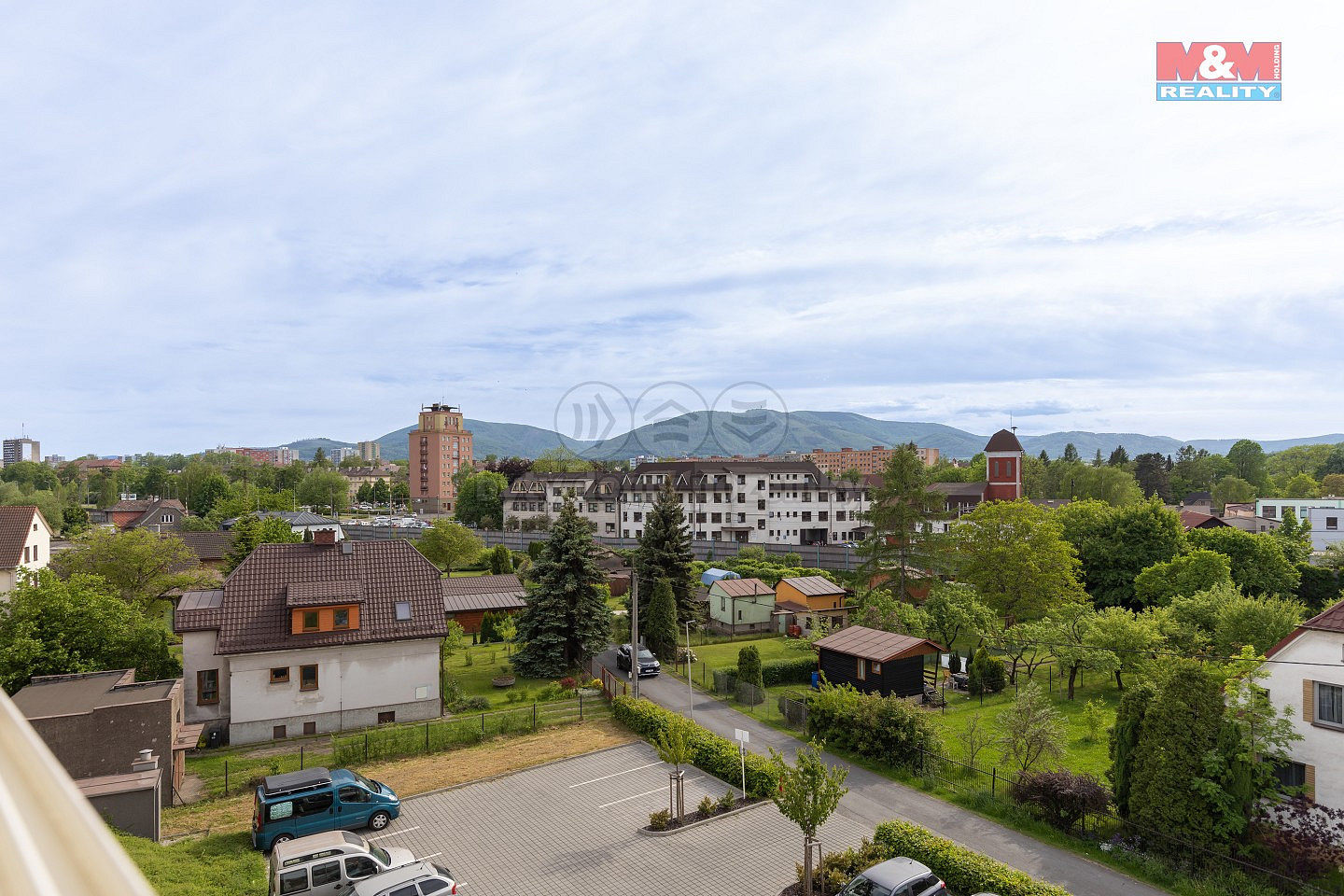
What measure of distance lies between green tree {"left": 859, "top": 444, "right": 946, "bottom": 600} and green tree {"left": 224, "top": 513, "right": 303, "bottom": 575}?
35916 millimetres

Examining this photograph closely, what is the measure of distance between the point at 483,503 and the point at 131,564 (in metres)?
61.7

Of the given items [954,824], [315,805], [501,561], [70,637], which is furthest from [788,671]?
[501,561]

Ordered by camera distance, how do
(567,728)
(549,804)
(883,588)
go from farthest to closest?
(883,588) < (567,728) < (549,804)

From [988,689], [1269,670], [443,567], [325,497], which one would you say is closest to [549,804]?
[1269,670]

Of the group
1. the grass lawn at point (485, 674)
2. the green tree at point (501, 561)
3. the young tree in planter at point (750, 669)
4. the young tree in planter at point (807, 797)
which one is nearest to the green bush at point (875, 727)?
the young tree in planter at point (750, 669)

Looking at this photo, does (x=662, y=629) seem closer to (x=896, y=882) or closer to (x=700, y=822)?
(x=700, y=822)

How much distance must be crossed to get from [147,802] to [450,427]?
146304mm

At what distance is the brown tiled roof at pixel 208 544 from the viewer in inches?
2322

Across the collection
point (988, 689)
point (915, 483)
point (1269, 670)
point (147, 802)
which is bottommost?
point (988, 689)

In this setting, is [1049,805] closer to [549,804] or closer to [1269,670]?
[1269,670]

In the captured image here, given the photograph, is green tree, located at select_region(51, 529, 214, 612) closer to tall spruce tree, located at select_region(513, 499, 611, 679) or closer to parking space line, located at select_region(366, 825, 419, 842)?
tall spruce tree, located at select_region(513, 499, 611, 679)

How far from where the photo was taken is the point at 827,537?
8412 centimetres

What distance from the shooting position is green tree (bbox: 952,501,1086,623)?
4375 cm

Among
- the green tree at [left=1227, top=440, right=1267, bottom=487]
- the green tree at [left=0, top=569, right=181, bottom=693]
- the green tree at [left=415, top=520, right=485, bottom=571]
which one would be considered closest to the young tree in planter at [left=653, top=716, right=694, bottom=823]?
the green tree at [left=0, top=569, right=181, bottom=693]
